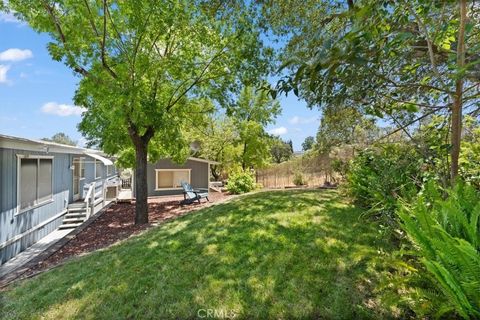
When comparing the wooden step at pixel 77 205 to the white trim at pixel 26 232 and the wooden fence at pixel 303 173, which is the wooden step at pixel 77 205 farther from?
the wooden fence at pixel 303 173

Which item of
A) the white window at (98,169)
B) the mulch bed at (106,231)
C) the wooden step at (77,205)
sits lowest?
the mulch bed at (106,231)

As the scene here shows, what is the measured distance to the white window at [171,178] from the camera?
60.1 ft

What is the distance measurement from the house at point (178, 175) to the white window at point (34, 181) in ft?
26.3

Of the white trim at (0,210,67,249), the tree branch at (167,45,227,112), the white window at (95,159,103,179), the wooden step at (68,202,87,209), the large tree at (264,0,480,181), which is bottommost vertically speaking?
the white trim at (0,210,67,249)

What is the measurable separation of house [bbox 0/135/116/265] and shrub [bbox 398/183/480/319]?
8.27 m

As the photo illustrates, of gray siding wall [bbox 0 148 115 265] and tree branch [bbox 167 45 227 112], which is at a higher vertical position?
tree branch [bbox 167 45 227 112]

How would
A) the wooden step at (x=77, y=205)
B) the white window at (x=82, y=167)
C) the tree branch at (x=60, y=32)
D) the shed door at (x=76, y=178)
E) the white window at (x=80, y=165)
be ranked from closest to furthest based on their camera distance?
the tree branch at (x=60, y=32)
the wooden step at (x=77, y=205)
the shed door at (x=76, y=178)
the white window at (x=80, y=165)
the white window at (x=82, y=167)

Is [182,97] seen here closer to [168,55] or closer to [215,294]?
[168,55]

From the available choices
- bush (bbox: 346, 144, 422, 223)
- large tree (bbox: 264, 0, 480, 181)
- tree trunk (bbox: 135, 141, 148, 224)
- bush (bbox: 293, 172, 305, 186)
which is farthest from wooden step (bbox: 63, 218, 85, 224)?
bush (bbox: 293, 172, 305, 186)

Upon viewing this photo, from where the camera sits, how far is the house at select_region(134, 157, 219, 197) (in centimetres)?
1801

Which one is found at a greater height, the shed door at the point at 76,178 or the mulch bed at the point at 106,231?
the shed door at the point at 76,178

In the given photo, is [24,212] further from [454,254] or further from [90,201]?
[454,254]

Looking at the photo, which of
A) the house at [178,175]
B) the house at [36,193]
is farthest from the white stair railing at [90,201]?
the house at [178,175]

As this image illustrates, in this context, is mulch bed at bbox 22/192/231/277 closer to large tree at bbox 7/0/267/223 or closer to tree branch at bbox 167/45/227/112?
large tree at bbox 7/0/267/223
